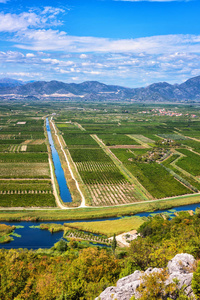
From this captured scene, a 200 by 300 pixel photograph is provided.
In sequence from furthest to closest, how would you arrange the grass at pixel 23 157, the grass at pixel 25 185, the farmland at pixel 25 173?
the grass at pixel 23 157 → the grass at pixel 25 185 → the farmland at pixel 25 173

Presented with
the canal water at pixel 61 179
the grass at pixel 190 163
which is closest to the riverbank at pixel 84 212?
the canal water at pixel 61 179

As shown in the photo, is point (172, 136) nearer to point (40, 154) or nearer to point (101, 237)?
point (40, 154)

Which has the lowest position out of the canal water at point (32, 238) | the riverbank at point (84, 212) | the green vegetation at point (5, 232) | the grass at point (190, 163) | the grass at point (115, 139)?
the canal water at point (32, 238)

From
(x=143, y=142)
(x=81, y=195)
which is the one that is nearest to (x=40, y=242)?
(x=81, y=195)

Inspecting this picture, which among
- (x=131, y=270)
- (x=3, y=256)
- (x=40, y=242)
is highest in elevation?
(x=131, y=270)

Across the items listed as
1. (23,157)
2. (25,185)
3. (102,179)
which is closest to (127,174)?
(102,179)

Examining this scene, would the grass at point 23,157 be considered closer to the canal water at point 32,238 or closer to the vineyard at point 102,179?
the vineyard at point 102,179

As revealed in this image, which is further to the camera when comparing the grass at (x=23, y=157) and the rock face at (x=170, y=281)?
the grass at (x=23, y=157)
